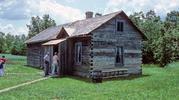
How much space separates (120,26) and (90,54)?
3.95 meters

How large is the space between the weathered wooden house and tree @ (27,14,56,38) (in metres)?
63.2

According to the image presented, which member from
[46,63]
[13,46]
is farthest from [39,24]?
[46,63]

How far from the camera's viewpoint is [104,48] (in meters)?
31.3

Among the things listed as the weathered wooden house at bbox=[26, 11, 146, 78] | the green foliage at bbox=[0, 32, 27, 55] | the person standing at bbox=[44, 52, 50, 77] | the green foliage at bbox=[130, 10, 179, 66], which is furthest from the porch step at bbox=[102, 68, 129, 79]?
the green foliage at bbox=[0, 32, 27, 55]

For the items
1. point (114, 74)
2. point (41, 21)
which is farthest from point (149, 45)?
point (41, 21)

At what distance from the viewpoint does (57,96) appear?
66.4ft

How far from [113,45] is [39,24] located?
230ft

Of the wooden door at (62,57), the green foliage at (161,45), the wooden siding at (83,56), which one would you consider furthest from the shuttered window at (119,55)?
the green foliage at (161,45)

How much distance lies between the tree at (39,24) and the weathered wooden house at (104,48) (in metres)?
63.2

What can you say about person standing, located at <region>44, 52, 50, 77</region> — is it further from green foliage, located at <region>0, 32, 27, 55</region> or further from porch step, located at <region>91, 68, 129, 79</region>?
green foliage, located at <region>0, 32, 27, 55</region>

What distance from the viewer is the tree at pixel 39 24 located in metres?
98.5

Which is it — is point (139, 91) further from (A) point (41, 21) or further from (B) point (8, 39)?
(B) point (8, 39)

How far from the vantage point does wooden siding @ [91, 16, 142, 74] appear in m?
30.8

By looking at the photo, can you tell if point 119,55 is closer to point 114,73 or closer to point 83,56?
point 114,73
